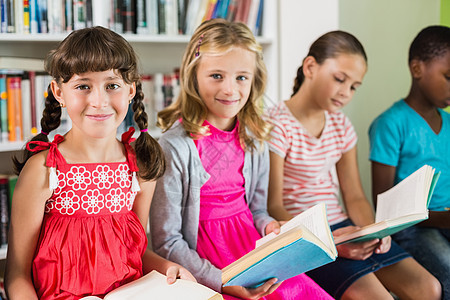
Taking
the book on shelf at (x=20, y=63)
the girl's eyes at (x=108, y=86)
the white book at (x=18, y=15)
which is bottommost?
the girl's eyes at (x=108, y=86)

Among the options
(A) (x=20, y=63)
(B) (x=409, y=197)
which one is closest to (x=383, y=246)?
(B) (x=409, y=197)

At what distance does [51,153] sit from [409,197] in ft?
2.74

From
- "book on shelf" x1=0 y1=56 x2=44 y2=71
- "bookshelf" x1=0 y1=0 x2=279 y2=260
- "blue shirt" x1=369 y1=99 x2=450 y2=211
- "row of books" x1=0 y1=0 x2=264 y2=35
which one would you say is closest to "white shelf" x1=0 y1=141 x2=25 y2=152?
"bookshelf" x1=0 y1=0 x2=279 y2=260

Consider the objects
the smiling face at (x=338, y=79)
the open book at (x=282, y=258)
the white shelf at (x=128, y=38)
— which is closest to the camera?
the open book at (x=282, y=258)

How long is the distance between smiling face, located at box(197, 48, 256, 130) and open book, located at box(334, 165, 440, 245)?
16.9 inches

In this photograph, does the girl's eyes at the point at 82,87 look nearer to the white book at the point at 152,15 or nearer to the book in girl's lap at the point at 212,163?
the book in girl's lap at the point at 212,163

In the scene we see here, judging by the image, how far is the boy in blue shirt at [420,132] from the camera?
1653mm

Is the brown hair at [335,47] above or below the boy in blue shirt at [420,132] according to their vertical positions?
above

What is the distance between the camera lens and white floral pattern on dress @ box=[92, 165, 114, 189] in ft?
3.58

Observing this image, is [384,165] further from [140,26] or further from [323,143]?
[140,26]

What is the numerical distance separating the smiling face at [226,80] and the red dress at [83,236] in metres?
0.31

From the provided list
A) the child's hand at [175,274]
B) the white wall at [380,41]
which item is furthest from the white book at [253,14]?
the child's hand at [175,274]

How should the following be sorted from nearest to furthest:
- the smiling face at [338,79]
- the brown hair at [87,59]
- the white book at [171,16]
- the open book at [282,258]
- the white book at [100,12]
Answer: the open book at [282,258] < the brown hair at [87,59] < the smiling face at [338,79] < the white book at [100,12] < the white book at [171,16]

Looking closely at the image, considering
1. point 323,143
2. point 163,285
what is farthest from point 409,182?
point 163,285
